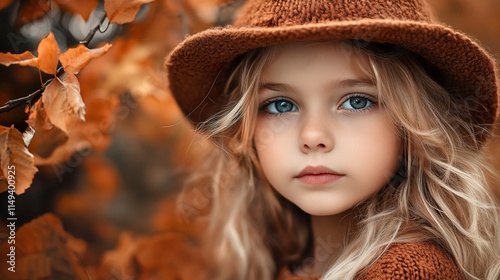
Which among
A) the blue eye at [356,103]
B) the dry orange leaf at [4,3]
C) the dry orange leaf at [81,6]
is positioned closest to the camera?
the blue eye at [356,103]

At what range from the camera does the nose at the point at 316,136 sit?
121cm

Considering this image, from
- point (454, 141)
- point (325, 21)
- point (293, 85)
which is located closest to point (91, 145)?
point (293, 85)

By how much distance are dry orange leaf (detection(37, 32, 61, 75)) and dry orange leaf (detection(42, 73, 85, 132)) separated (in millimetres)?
25

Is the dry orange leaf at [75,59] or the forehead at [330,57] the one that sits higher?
the forehead at [330,57]

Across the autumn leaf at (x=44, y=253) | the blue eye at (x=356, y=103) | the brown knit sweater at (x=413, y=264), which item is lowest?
the autumn leaf at (x=44, y=253)

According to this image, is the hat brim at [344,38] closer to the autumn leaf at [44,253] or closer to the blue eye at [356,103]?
the blue eye at [356,103]

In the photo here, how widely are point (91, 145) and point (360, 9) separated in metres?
0.85

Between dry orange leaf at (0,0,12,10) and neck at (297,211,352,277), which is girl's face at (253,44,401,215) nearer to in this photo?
neck at (297,211,352,277)

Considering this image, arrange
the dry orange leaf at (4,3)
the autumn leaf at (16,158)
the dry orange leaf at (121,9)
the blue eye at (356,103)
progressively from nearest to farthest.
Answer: the autumn leaf at (16,158), the dry orange leaf at (121,9), the blue eye at (356,103), the dry orange leaf at (4,3)

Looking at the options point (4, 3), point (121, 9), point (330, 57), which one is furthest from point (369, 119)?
point (4, 3)

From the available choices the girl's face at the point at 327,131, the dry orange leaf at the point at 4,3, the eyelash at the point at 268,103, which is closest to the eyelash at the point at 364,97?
the girl's face at the point at 327,131

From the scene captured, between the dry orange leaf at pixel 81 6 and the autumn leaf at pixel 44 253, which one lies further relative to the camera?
the dry orange leaf at pixel 81 6

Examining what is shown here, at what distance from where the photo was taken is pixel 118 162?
217cm

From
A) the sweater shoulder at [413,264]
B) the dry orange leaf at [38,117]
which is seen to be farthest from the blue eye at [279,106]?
the dry orange leaf at [38,117]
